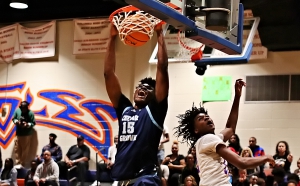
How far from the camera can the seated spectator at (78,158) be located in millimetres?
12884

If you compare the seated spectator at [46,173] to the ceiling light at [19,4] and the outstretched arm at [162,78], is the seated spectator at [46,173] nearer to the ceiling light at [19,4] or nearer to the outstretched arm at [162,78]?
the ceiling light at [19,4]

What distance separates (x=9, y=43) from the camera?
15438 millimetres

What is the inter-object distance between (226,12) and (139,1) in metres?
1.25

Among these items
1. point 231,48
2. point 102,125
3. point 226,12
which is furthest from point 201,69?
point 102,125

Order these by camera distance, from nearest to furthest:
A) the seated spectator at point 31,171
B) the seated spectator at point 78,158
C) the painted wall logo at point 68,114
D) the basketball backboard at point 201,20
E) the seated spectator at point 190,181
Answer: the basketball backboard at point 201,20 < the seated spectator at point 190,181 < the seated spectator at point 78,158 < the seated spectator at point 31,171 < the painted wall logo at point 68,114

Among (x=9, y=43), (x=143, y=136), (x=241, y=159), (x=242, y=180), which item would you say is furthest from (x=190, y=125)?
(x=9, y=43)

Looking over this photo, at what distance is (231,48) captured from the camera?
5.98m

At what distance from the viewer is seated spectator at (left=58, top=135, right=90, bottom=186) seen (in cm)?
1288

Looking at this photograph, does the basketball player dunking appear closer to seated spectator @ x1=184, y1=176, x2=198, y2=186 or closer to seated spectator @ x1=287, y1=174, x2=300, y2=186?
seated spectator @ x1=184, y1=176, x2=198, y2=186

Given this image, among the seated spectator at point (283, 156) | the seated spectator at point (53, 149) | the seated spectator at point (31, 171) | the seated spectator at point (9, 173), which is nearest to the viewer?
the seated spectator at point (283, 156)

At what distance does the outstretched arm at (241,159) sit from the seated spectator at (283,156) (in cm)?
615

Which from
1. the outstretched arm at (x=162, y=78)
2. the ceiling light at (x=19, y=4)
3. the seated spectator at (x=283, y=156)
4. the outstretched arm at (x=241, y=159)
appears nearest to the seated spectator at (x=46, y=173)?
the ceiling light at (x=19, y=4)

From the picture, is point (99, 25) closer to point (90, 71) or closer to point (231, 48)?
point (90, 71)

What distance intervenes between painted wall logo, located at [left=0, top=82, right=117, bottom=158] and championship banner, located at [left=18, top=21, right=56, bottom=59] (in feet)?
2.93
